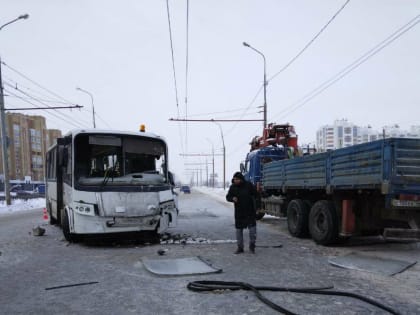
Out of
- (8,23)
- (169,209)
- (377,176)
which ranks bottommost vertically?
(169,209)

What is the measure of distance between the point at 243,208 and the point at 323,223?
2.31 metres

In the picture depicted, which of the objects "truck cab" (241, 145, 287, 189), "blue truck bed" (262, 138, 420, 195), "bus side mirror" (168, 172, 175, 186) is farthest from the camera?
"truck cab" (241, 145, 287, 189)

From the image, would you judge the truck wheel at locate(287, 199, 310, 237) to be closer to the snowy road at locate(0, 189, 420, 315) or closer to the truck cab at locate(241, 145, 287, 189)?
the snowy road at locate(0, 189, 420, 315)

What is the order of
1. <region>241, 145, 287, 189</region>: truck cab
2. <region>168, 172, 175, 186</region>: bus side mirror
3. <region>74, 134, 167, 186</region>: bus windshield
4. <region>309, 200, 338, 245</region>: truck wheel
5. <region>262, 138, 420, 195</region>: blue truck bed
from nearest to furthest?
<region>262, 138, 420, 195</region>: blue truck bed → <region>309, 200, 338, 245</region>: truck wheel → <region>74, 134, 167, 186</region>: bus windshield → <region>168, 172, 175, 186</region>: bus side mirror → <region>241, 145, 287, 189</region>: truck cab

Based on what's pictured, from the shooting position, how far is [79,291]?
499cm

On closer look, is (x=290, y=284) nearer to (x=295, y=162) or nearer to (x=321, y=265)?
(x=321, y=265)

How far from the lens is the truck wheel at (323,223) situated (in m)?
8.32

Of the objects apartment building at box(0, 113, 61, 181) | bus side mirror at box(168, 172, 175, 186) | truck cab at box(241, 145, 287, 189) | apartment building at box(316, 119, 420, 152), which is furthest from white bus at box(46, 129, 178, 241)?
apartment building at box(0, 113, 61, 181)

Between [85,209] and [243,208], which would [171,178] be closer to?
[85,209]

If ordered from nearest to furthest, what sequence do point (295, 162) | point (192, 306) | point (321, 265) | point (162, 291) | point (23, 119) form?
point (192, 306) < point (162, 291) < point (321, 265) < point (295, 162) < point (23, 119)

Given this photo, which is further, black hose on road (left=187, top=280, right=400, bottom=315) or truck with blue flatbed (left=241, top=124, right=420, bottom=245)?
truck with blue flatbed (left=241, top=124, right=420, bottom=245)

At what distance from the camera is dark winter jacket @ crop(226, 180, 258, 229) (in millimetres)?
7555

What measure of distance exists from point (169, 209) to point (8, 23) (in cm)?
1725

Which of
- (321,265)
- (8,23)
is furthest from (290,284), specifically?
(8,23)
